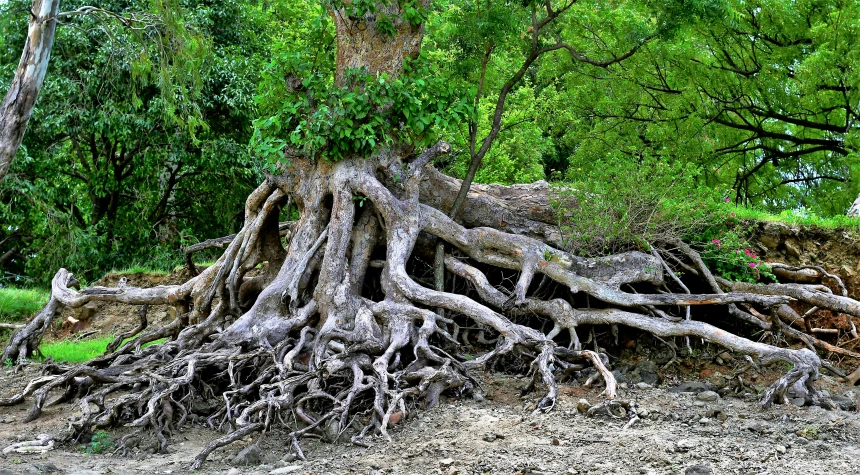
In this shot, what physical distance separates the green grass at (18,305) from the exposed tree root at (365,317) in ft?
14.5

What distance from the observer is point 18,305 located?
15.9 meters

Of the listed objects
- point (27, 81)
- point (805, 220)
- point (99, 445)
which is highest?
point (27, 81)

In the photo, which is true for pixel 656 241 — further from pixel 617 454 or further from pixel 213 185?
pixel 213 185

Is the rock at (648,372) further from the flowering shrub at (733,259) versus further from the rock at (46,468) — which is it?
the rock at (46,468)

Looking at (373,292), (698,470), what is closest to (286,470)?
(698,470)

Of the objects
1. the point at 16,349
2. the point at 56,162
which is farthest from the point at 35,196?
the point at 16,349

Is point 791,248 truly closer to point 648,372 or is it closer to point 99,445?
point 648,372

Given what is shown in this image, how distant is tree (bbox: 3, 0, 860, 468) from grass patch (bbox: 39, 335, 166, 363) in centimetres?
72

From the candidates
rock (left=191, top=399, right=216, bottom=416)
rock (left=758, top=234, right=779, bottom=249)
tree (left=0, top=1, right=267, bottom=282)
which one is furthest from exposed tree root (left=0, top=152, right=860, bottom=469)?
tree (left=0, top=1, right=267, bottom=282)

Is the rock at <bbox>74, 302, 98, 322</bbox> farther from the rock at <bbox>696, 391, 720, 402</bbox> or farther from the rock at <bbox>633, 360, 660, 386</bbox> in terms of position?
the rock at <bbox>696, 391, 720, 402</bbox>

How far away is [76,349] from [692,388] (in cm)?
902

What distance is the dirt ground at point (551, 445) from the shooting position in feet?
20.9

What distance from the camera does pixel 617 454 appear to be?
Answer: 655cm

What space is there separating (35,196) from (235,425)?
12793 mm
